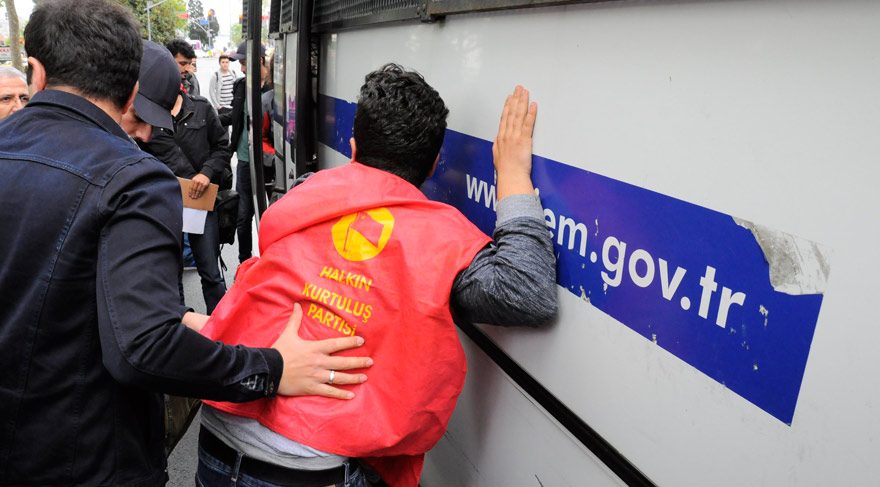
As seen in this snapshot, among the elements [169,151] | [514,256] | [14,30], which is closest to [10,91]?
[169,151]

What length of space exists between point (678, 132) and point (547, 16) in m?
0.46

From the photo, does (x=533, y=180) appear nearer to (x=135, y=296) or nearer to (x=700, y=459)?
(x=700, y=459)

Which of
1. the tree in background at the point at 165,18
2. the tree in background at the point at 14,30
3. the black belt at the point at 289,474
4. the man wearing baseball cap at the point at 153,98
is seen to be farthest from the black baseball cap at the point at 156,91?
the tree in background at the point at 165,18

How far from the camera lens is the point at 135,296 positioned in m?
1.20

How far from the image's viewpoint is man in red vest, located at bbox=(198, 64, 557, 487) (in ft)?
4.45

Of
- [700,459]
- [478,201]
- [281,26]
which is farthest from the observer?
[281,26]

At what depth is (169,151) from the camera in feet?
12.4

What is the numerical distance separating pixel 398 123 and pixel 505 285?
0.51 m

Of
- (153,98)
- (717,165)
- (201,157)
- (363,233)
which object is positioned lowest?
(201,157)

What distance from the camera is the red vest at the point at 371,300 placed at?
A: 4.52 ft

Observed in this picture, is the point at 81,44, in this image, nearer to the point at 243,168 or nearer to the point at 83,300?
the point at 83,300

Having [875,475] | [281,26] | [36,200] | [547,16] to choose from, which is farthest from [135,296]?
[281,26]

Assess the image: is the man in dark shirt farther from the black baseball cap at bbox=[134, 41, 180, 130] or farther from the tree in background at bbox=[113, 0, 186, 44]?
the tree in background at bbox=[113, 0, 186, 44]

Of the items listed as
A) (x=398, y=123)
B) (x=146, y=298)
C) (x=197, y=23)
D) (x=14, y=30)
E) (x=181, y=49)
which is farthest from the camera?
(x=197, y=23)
